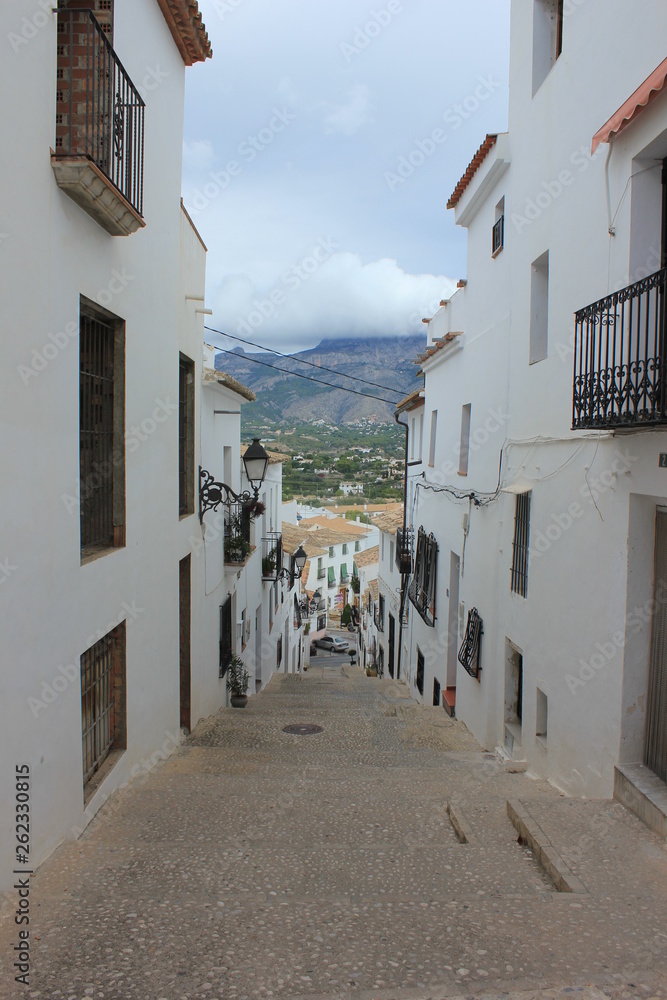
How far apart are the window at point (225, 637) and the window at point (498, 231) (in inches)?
279

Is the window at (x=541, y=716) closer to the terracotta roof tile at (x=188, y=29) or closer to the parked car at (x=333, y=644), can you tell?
the terracotta roof tile at (x=188, y=29)

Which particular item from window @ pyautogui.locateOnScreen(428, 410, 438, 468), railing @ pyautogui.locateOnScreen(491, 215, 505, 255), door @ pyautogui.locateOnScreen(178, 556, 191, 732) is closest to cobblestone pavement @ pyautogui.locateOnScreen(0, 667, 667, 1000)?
door @ pyautogui.locateOnScreen(178, 556, 191, 732)

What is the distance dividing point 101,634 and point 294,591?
1039 inches

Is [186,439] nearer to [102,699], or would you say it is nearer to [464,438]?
[102,699]

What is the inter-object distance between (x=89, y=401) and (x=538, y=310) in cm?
523

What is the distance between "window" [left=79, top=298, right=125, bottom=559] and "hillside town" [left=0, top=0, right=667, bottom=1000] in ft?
0.09

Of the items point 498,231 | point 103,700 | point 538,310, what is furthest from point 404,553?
point 103,700

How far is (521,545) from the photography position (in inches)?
346

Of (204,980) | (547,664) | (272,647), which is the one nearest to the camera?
(204,980)

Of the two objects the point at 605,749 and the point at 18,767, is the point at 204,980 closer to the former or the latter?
the point at 18,767

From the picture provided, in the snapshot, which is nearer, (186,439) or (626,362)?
(626,362)

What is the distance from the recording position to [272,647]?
21.8 metres

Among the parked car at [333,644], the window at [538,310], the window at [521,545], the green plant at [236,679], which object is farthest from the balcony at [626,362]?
the parked car at [333,644]

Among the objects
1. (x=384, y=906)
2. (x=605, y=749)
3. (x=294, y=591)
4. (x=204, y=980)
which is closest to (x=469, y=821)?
(x=605, y=749)
